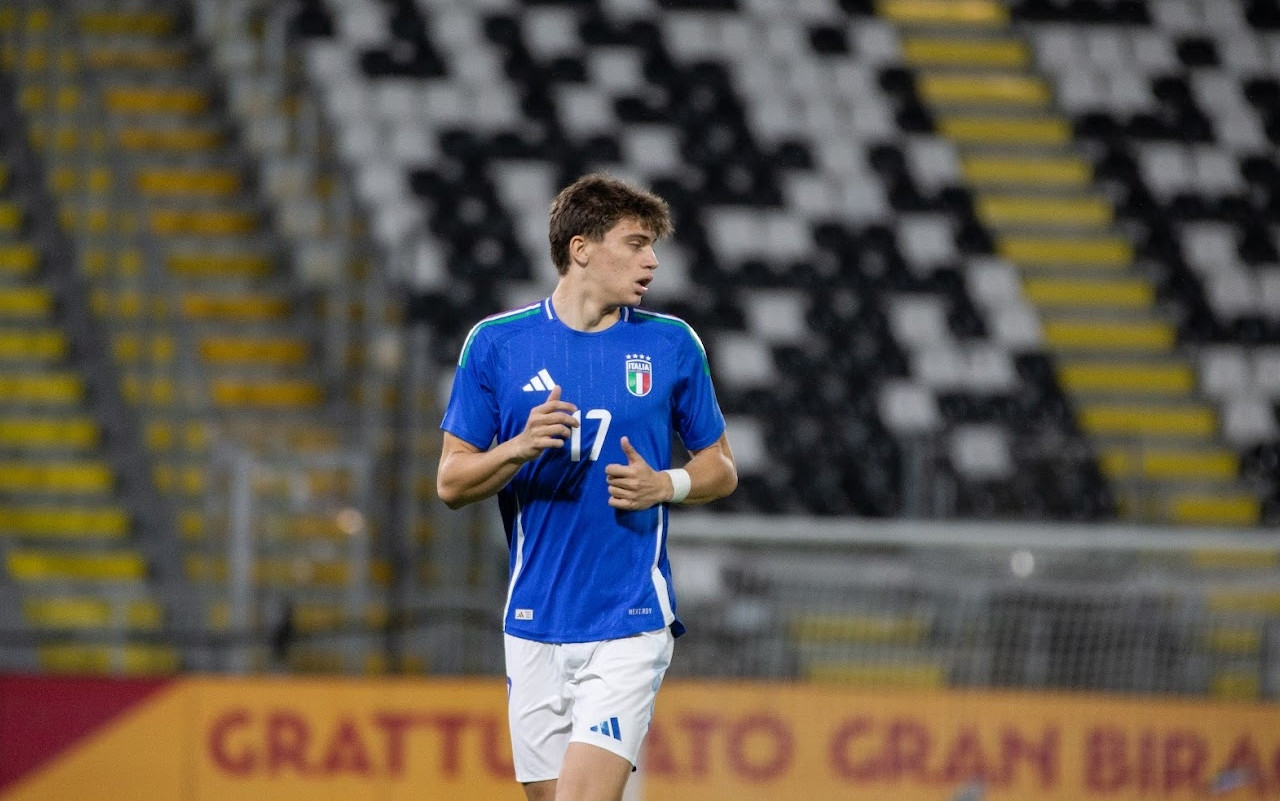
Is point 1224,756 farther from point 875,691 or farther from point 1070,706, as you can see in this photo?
point 875,691

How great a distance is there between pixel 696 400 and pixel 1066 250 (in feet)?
26.0

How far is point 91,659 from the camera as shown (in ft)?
25.8

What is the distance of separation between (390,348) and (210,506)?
3.20ft

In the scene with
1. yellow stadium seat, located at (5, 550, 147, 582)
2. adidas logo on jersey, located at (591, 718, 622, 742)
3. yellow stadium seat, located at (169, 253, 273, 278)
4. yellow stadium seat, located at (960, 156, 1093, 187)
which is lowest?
adidas logo on jersey, located at (591, 718, 622, 742)

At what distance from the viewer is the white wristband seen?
3.67 meters

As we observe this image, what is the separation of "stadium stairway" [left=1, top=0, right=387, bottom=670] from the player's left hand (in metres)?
3.83

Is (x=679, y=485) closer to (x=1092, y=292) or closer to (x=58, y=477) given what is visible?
(x=58, y=477)

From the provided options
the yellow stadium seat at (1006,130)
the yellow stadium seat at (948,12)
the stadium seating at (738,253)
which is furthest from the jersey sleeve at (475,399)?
the yellow stadium seat at (948,12)

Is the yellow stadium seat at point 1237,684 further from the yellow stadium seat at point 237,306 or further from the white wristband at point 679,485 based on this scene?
the yellow stadium seat at point 237,306

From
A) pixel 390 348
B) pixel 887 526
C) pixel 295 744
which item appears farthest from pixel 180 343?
pixel 887 526

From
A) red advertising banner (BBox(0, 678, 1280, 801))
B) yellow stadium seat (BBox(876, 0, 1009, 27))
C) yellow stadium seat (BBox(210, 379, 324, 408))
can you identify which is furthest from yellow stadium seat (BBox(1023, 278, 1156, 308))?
red advertising banner (BBox(0, 678, 1280, 801))

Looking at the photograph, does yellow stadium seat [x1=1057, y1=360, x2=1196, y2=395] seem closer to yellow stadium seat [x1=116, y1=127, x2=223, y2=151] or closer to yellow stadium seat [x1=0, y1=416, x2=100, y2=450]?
yellow stadium seat [x1=116, y1=127, x2=223, y2=151]

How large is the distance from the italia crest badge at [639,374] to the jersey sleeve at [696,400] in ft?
0.31

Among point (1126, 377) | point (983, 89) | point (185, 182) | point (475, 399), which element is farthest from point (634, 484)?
point (983, 89)
